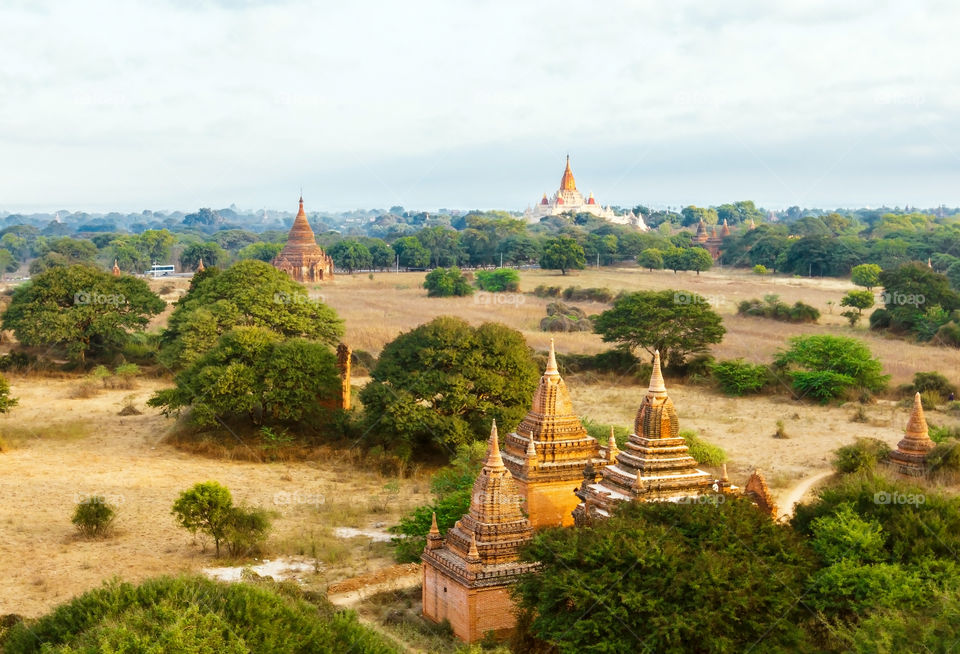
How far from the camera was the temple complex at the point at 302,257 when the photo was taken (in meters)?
89.5

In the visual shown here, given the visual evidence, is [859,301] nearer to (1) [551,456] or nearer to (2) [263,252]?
(1) [551,456]

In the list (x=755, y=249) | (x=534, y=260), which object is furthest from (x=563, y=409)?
(x=534, y=260)

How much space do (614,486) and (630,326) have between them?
90.5ft

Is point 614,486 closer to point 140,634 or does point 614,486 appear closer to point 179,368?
point 140,634

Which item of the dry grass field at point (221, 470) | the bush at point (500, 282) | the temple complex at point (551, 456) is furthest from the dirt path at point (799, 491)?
the bush at point (500, 282)

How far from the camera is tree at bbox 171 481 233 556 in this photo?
74.6 feet

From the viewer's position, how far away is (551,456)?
22.5 metres

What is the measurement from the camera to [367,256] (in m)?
A: 111

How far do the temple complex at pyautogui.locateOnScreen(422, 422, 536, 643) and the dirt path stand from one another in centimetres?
1015

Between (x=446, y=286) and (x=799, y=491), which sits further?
(x=446, y=286)

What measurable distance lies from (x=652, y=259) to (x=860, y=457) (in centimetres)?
7806

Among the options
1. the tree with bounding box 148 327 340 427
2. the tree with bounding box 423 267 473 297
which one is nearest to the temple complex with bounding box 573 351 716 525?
the tree with bounding box 148 327 340 427

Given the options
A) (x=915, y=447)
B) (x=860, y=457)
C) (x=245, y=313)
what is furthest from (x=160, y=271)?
(x=915, y=447)

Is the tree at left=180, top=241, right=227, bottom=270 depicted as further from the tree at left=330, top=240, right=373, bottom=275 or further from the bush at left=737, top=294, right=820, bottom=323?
the bush at left=737, top=294, right=820, bottom=323
